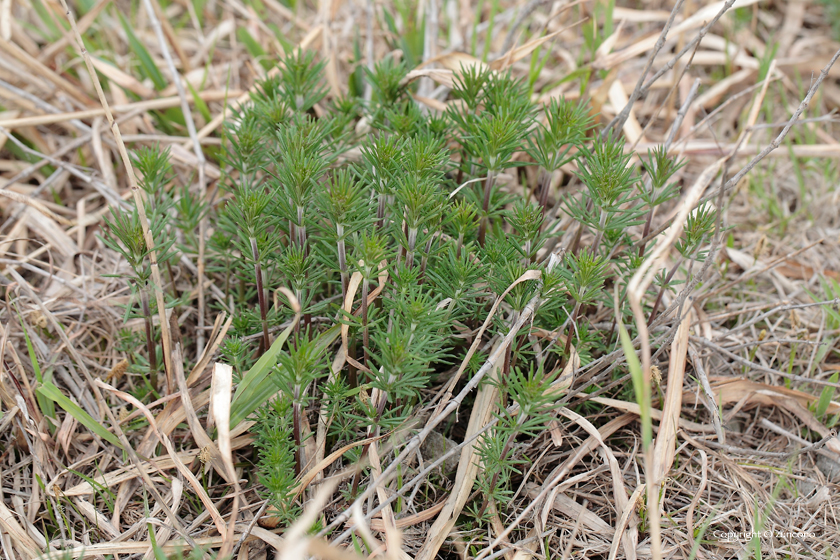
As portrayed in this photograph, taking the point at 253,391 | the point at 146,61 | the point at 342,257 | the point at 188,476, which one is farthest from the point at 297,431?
the point at 146,61

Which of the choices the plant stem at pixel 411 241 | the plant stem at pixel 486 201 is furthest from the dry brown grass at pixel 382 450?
the plant stem at pixel 411 241

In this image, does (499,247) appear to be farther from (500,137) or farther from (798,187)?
(798,187)

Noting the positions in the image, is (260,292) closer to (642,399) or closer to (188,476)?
(188,476)

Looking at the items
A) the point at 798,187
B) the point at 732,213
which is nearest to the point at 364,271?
the point at 732,213

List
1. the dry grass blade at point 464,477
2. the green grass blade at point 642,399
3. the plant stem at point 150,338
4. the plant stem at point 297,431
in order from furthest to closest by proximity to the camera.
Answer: the plant stem at point 150,338 < the dry grass blade at point 464,477 < the plant stem at point 297,431 < the green grass blade at point 642,399

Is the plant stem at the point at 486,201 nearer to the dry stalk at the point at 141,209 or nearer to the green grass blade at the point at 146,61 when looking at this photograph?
the dry stalk at the point at 141,209

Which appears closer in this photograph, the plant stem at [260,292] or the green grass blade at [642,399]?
the green grass blade at [642,399]
